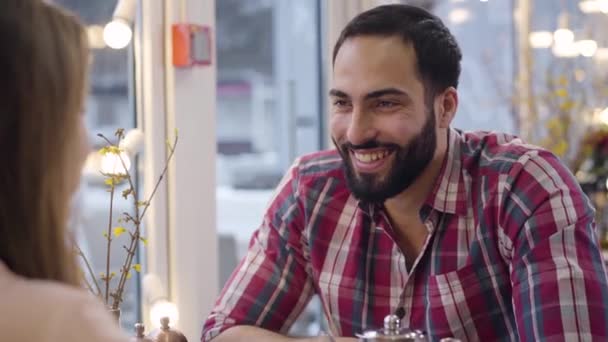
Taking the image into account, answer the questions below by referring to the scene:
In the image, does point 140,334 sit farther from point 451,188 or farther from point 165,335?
point 451,188

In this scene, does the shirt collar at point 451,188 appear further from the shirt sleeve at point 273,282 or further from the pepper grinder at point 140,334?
the pepper grinder at point 140,334

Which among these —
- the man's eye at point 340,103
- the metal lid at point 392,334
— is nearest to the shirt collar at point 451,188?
the man's eye at point 340,103

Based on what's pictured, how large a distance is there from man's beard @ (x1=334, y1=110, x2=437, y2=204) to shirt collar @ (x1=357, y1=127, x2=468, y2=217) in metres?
0.04

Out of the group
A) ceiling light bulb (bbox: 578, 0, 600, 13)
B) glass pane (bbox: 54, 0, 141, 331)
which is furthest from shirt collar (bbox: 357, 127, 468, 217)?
ceiling light bulb (bbox: 578, 0, 600, 13)

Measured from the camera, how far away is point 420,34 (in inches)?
86.0

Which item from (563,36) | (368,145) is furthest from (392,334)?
(563,36)

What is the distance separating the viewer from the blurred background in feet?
8.84

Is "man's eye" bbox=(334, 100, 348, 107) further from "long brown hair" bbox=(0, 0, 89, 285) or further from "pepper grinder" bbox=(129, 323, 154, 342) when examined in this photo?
"long brown hair" bbox=(0, 0, 89, 285)

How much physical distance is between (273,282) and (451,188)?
44 centimetres

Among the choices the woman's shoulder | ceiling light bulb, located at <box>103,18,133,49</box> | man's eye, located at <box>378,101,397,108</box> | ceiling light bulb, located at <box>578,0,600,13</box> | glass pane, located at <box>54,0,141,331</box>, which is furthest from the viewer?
ceiling light bulb, located at <box>578,0,600,13</box>

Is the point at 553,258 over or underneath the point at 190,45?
underneath

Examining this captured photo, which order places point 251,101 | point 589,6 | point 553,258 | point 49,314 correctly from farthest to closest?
point 589,6
point 251,101
point 553,258
point 49,314

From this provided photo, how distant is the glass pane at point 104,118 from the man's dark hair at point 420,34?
2.29 feet

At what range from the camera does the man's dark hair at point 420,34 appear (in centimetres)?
218
